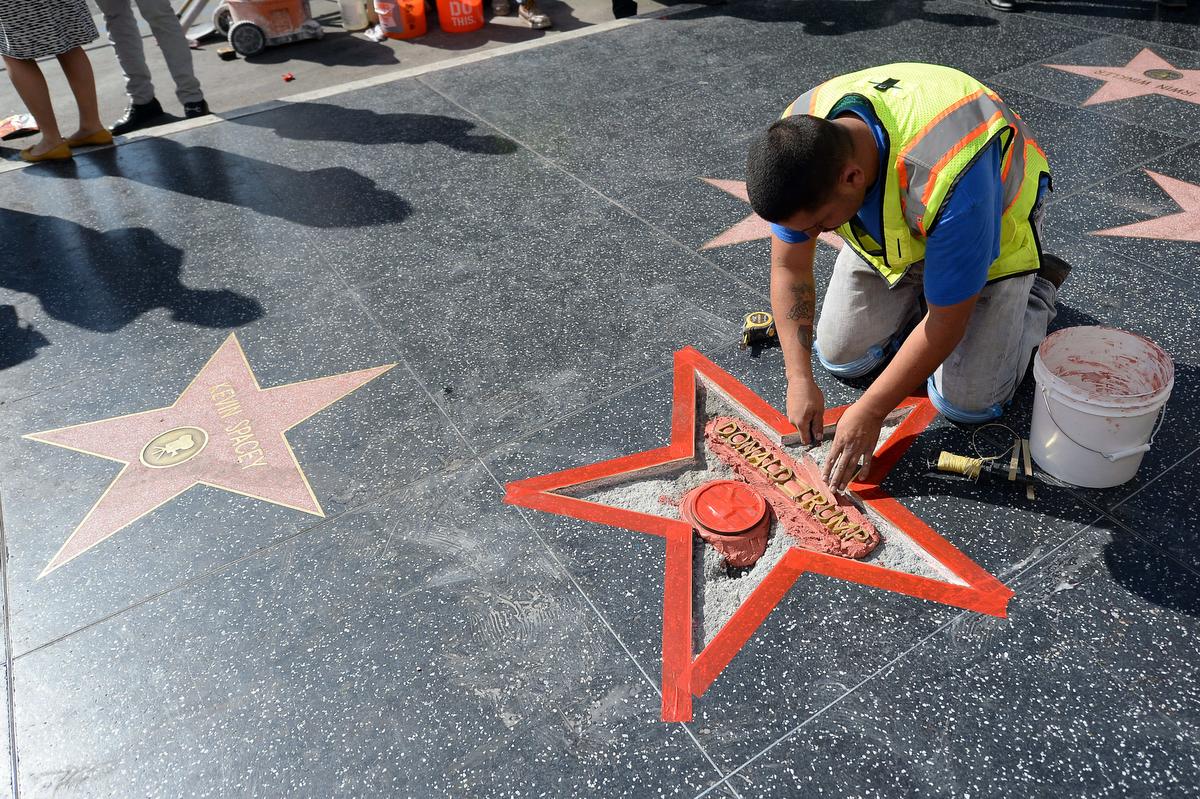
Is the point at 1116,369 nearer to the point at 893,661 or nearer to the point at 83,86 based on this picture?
the point at 893,661

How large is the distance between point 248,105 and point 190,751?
16.6ft

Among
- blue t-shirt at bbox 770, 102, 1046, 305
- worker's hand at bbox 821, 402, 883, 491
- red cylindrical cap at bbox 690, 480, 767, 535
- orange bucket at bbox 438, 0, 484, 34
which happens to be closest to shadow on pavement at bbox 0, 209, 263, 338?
red cylindrical cap at bbox 690, 480, 767, 535

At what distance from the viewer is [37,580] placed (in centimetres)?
247

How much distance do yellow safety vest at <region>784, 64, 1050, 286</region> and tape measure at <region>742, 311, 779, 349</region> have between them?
0.63 meters

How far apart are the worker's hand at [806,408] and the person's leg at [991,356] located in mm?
507

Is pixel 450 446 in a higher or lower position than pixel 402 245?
lower

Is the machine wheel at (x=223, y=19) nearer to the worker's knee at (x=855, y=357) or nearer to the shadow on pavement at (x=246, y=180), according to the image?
the shadow on pavement at (x=246, y=180)

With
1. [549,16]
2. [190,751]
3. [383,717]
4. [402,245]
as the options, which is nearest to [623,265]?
[402,245]

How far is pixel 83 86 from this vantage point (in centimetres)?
505

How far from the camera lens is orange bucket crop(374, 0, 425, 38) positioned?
23.1 ft

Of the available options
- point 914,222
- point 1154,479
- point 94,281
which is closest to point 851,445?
point 914,222

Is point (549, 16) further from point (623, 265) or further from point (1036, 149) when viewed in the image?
point (1036, 149)

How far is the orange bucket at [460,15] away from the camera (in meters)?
7.00

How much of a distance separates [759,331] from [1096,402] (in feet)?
3.79
